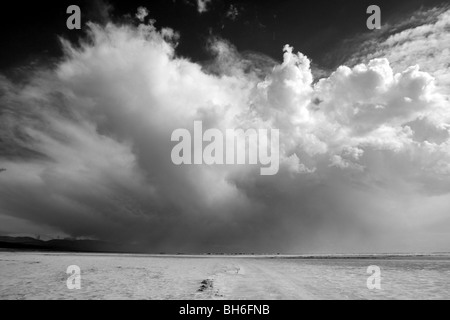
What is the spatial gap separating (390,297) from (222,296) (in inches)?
363

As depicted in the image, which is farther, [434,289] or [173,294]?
[434,289]

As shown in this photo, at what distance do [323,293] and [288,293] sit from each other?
82.5 inches

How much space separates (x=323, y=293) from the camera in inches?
702
